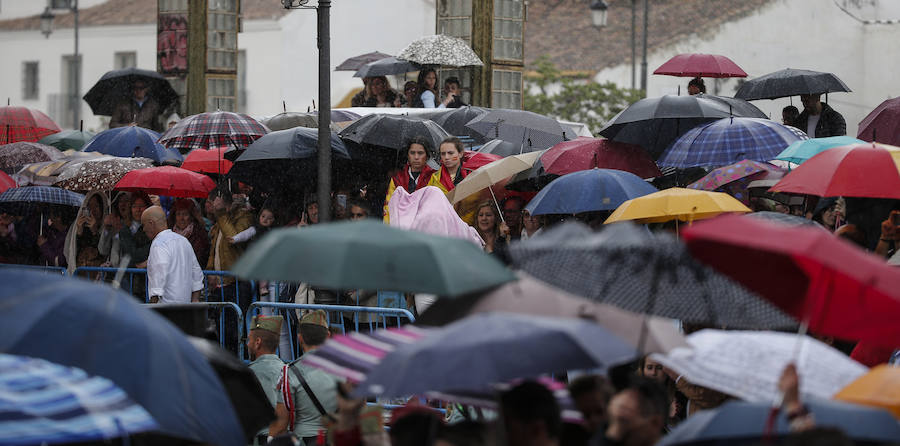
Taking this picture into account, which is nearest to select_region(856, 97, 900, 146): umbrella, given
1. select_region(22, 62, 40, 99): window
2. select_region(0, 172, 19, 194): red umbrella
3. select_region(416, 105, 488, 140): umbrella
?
select_region(416, 105, 488, 140): umbrella

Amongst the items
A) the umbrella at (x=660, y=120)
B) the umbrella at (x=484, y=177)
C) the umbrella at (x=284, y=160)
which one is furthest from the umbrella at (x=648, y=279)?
the umbrella at (x=284, y=160)

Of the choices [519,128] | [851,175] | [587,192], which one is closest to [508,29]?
[519,128]

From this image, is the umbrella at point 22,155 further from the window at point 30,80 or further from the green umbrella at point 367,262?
the window at point 30,80

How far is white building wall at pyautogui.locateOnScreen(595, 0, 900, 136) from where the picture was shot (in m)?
43.3

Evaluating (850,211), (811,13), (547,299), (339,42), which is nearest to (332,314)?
(850,211)

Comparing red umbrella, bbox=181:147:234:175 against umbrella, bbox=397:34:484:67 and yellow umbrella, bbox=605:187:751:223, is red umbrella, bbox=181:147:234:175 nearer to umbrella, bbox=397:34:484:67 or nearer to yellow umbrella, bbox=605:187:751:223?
umbrella, bbox=397:34:484:67

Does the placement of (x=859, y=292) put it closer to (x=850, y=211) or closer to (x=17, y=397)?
(x=17, y=397)

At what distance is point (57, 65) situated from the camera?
60031mm

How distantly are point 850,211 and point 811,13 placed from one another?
36597 millimetres

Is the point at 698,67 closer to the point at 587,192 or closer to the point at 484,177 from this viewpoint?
the point at 484,177

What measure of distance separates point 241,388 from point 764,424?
8.06 ft

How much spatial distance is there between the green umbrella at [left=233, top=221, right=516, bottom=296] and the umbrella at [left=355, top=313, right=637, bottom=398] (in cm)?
25

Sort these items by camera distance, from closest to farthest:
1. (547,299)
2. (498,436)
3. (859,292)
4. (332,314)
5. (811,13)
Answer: (859,292) → (498,436) → (547,299) → (332,314) → (811,13)

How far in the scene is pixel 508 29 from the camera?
21328 mm
